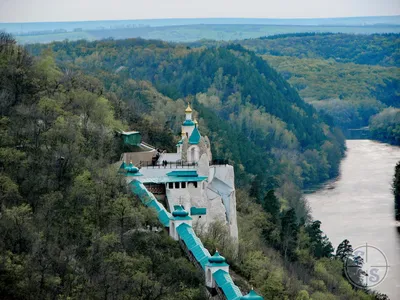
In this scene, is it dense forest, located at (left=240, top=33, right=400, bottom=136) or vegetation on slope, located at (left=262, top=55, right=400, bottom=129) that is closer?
vegetation on slope, located at (left=262, top=55, right=400, bottom=129)

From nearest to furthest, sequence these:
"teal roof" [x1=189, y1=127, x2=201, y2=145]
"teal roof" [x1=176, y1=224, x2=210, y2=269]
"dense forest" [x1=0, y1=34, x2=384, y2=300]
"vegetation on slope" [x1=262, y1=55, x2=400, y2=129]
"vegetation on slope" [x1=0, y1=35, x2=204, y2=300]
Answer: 1. "vegetation on slope" [x1=0, y1=35, x2=204, y2=300]
2. "dense forest" [x1=0, y1=34, x2=384, y2=300]
3. "teal roof" [x1=176, y1=224, x2=210, y2=269]
4. "teal roof" [x1=189, y1=127, x2=201, y2=145]
5. "vegetation on slope" [x1=262, y1=55, x2=400, y2=129]

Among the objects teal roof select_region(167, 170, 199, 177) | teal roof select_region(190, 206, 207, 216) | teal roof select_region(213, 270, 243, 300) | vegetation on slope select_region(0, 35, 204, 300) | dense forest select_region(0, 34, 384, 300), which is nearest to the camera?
vegetation on slope select_region(0, 35, 204, 300)

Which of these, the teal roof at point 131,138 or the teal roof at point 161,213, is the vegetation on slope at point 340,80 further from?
the teal roof at point 161,213

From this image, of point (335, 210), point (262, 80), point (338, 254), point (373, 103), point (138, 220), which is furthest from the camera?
point (373, 103)

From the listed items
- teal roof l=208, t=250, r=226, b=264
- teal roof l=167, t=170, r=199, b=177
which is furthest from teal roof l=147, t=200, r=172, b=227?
teal roof l=208, t=250, r=226, b=264

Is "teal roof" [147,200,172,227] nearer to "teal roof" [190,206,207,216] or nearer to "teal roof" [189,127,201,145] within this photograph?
"teal roof" [190,206,207,216]

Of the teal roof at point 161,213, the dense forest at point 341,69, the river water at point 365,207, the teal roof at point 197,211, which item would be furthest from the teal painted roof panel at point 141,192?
the dense forest at point 341,69

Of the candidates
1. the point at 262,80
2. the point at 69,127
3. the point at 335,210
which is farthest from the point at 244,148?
the point at 69,127

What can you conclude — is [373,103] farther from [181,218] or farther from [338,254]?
[181,218]
